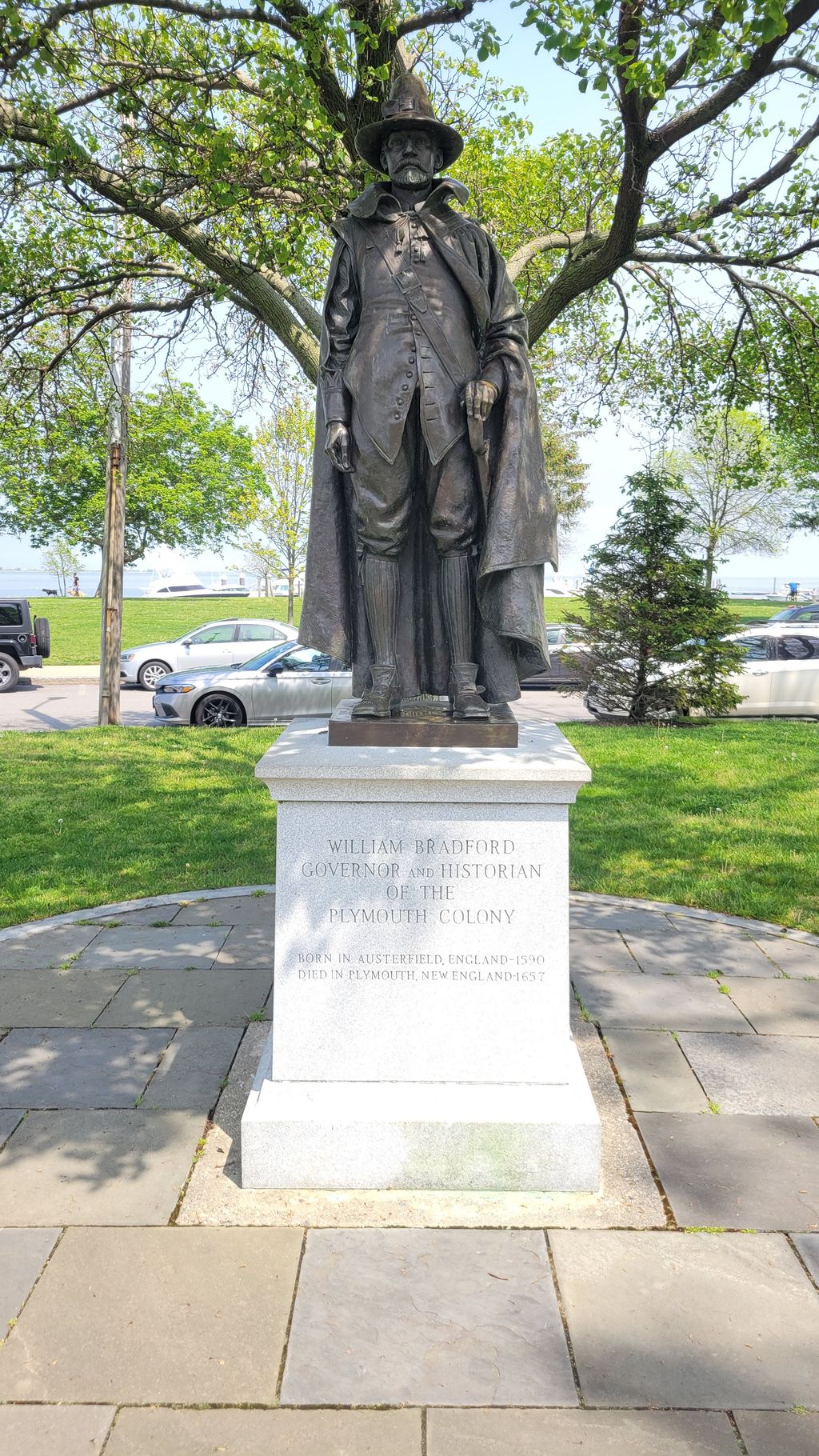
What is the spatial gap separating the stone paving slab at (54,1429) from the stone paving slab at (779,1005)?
3.30 metres

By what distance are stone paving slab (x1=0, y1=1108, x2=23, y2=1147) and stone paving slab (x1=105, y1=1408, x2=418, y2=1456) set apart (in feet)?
5.00

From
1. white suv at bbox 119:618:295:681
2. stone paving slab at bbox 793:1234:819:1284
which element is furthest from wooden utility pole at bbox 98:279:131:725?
stone paving slab at bbox 793:1234:819:1284

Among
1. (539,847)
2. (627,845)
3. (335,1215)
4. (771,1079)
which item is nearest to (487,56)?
(627,845)

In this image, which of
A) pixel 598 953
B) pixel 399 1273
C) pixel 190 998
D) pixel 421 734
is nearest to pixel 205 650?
pixel 598 953

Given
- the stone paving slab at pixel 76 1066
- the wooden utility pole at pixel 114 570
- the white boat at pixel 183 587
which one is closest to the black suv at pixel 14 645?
the wooden utility pole at pixel 114 570

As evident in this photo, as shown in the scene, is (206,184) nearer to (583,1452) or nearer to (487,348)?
(487,348)

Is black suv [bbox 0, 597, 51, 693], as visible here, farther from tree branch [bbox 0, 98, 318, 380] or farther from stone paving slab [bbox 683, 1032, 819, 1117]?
stone paving slab [bbox 683, 1032, 819, 1117]

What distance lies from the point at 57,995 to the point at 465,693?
271 centimetres

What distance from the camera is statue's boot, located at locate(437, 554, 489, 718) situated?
4.18m

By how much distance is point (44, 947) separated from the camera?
6078 mm

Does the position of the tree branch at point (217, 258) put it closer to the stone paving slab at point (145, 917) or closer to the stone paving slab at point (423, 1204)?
the stone paving slab at point (145, 917)

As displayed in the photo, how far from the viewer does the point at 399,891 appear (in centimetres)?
385

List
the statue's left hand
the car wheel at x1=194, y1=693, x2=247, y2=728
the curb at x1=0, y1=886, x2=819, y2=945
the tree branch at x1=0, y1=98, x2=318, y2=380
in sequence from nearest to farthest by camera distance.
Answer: the statue's left hand < the curb at x1=0, y1=886, x2=819, y2=945 < the tree branch at x1=0, y1=98, x2=318, y2=380 < the car wheel at x1=194, y1=693, x2=247, y2=728

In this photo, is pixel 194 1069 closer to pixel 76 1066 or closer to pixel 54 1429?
pixel 76 1066
